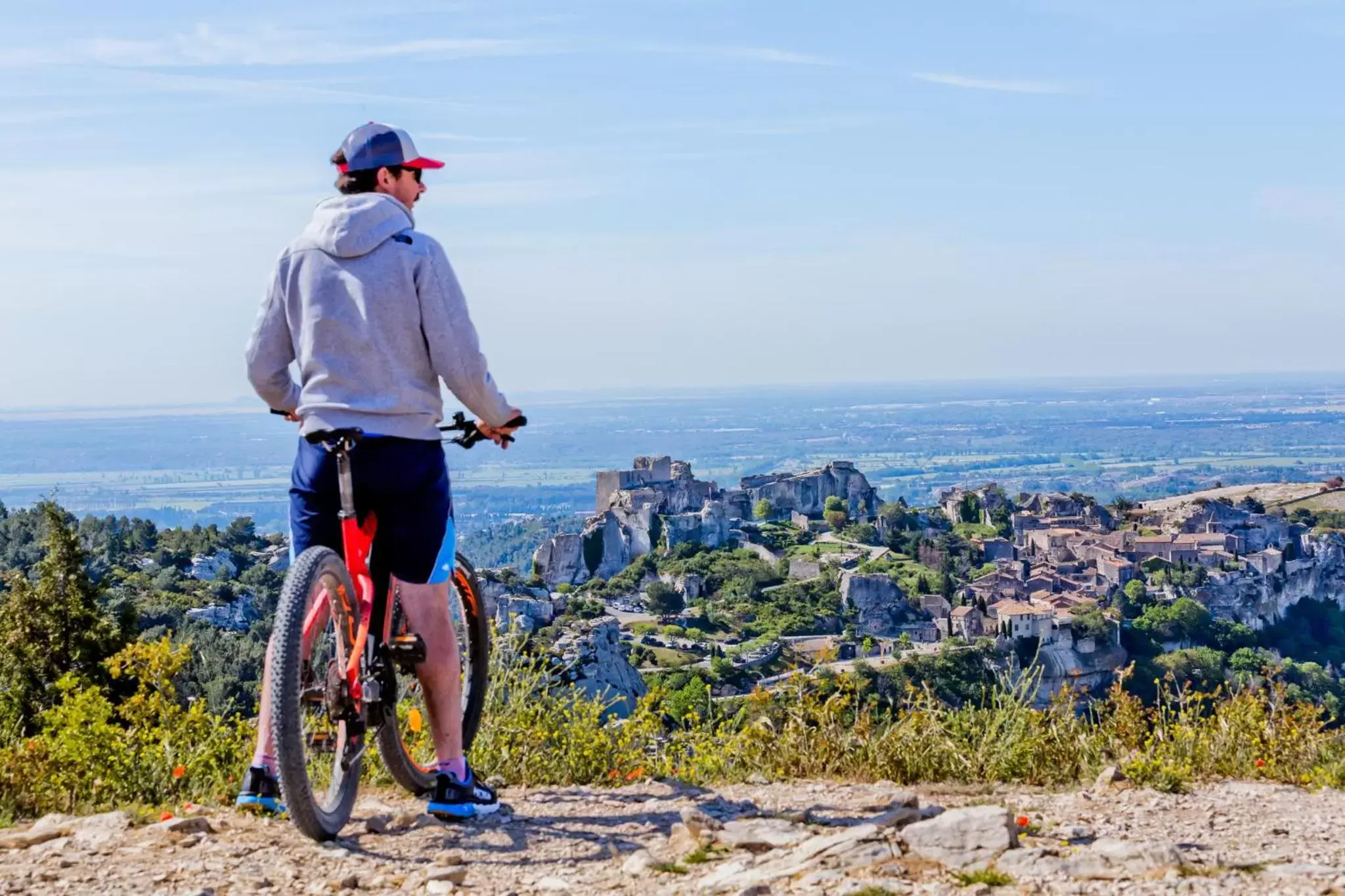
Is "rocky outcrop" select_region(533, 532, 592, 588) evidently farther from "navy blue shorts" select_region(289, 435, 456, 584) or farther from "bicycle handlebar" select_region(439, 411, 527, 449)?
"navy blue shorts" select_region(289, 435, 456, 584)

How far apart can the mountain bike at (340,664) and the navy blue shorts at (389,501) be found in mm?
27

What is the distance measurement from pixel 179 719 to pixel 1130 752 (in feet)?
9.31

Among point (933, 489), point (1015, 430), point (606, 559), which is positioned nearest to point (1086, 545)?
point (606, 559)

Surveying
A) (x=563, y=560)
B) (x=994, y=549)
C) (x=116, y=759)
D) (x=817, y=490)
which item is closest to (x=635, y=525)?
(x=563, y=560)

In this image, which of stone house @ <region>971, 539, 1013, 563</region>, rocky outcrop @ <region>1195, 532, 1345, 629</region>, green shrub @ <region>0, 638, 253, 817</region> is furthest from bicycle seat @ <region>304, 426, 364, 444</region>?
stone house @ <region>971, 539, 1013, 563</region>

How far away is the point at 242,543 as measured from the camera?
4162cm

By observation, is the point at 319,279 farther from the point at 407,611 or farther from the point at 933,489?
Result: the point at 933,489

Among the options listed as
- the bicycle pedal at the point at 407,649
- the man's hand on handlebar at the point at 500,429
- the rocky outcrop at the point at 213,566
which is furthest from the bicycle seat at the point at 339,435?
the rocky outcrop at the point at 213,566

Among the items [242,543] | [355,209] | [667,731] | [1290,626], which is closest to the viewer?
[355,209]

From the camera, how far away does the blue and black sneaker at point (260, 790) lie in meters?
3.22

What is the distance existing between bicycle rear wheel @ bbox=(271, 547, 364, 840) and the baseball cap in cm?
93

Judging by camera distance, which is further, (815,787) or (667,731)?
(667,731)

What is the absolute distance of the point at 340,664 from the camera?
10.6 ft

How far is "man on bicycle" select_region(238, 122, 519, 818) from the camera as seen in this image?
318cm
